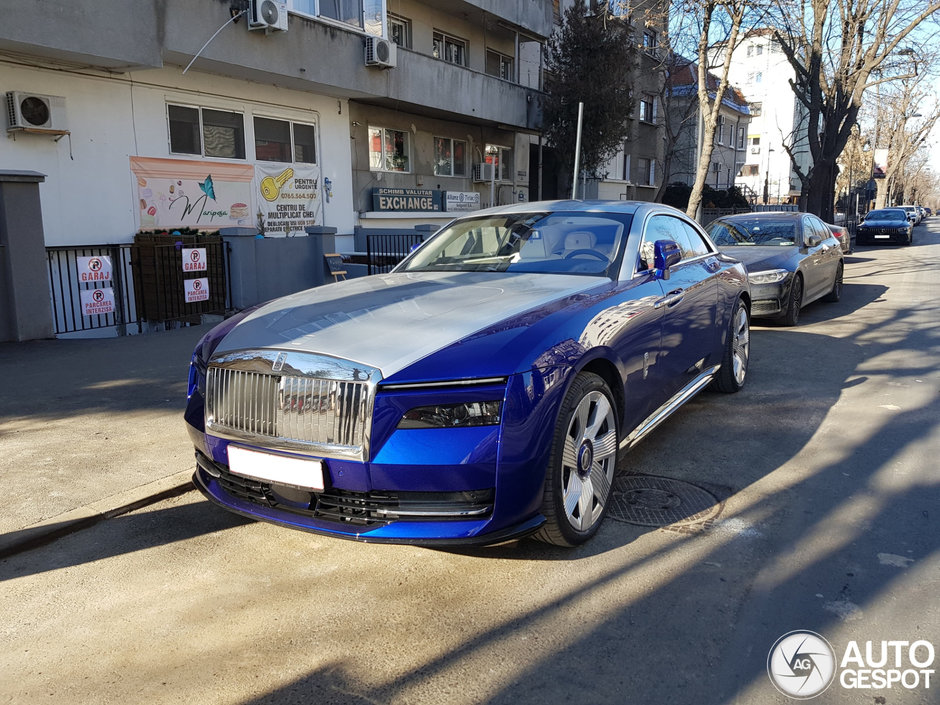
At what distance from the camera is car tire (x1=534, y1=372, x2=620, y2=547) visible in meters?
3.36

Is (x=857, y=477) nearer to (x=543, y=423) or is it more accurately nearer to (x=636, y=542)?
(x=636, y=542)

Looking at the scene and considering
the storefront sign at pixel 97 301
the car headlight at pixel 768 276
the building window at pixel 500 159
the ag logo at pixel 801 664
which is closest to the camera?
the ag logo at pixel 801 664

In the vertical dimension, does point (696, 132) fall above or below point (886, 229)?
above

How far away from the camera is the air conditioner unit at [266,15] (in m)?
12.9

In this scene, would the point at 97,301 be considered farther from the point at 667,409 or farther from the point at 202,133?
the point at 667,409

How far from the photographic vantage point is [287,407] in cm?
332

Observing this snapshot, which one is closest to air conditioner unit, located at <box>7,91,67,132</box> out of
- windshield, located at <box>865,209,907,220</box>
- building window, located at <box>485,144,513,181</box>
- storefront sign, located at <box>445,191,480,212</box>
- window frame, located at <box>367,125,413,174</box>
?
window frame, located at <box>367,125,413,174</box>

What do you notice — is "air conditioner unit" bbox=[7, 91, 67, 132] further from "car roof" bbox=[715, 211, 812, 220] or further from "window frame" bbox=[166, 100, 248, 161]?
"car roof" bbox=[715, 211, 812, 220]

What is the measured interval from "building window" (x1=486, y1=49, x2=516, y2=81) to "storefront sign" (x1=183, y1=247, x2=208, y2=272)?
14.6 metres

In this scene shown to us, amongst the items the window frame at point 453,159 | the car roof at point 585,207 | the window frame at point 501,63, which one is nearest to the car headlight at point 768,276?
the car roof at point 585,207

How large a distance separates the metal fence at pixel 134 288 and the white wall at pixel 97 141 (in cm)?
100

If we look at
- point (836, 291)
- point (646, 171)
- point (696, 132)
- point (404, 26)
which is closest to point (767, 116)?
point (696, 132)

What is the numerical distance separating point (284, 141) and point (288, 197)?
118 cm

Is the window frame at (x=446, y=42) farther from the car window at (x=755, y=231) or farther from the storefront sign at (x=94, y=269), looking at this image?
the storefront sign at (x=94, y=269)
